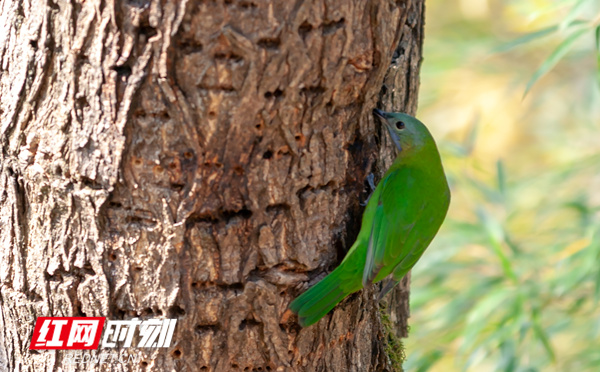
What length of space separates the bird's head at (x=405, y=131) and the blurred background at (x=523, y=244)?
0.42m

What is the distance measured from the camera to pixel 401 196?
7.98 feet

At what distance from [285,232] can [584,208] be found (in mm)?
2161

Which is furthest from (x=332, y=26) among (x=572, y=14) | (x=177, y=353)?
(x=572, y=14)

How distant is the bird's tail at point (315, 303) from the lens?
1950mm

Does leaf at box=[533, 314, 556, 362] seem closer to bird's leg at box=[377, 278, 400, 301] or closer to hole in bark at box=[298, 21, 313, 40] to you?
bird's leg at box=[377, 278, 400, 301]

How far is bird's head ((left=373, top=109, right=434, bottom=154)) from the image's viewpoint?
2361 mm

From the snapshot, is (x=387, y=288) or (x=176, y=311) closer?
(x=176, y=311)

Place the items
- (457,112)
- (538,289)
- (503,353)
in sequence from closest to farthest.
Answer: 1. (503,353)
2. (538,289)
3. (457,112)

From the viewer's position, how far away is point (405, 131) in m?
2.53

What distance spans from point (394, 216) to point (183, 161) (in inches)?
34.7

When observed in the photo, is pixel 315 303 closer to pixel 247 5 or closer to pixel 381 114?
pixel 381 114

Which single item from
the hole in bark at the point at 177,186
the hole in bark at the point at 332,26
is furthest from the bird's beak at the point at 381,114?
the hole in bark at the point at 177,186

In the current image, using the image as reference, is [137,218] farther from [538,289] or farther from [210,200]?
[538,289]

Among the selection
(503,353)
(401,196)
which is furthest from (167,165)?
(503,353)
